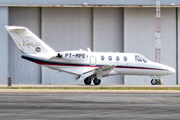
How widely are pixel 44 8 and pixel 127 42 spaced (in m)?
8.72

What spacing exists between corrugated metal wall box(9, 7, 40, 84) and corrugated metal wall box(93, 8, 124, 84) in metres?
5.86

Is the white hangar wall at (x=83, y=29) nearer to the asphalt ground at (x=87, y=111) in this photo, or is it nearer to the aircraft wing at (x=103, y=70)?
the aircraft wing at (x=103, y=70)

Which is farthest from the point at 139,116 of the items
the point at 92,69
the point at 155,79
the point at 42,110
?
the point at 155,79

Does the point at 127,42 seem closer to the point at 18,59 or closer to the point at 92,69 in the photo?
the point at 92,69

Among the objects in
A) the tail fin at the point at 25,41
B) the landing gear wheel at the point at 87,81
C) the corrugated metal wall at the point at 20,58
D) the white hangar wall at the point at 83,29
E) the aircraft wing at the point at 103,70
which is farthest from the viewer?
the white hangar wall at the point at 83,29

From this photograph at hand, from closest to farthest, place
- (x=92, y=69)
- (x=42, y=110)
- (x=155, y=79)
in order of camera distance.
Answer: (x=42, y=110)
(x=92, y=69)
(x=155, y=79)

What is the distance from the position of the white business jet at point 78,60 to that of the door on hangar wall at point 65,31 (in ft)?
19.0

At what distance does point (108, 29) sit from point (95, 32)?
4.35ft

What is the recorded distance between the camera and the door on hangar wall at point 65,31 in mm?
33281

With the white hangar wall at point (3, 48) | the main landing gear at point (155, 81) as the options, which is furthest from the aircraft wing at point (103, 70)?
the white hangar wall at point (3, 48)

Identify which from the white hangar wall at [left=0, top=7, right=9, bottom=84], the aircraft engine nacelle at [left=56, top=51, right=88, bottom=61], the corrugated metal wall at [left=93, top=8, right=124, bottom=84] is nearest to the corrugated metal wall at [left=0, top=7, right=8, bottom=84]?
the white hangar wall at [left=0, top=7, right=9, bottom=84]

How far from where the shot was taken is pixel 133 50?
3328 centimetres

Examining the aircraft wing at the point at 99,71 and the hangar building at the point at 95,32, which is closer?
the aircraft wing at the point at 99,71

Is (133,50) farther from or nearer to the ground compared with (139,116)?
farther from the ground
